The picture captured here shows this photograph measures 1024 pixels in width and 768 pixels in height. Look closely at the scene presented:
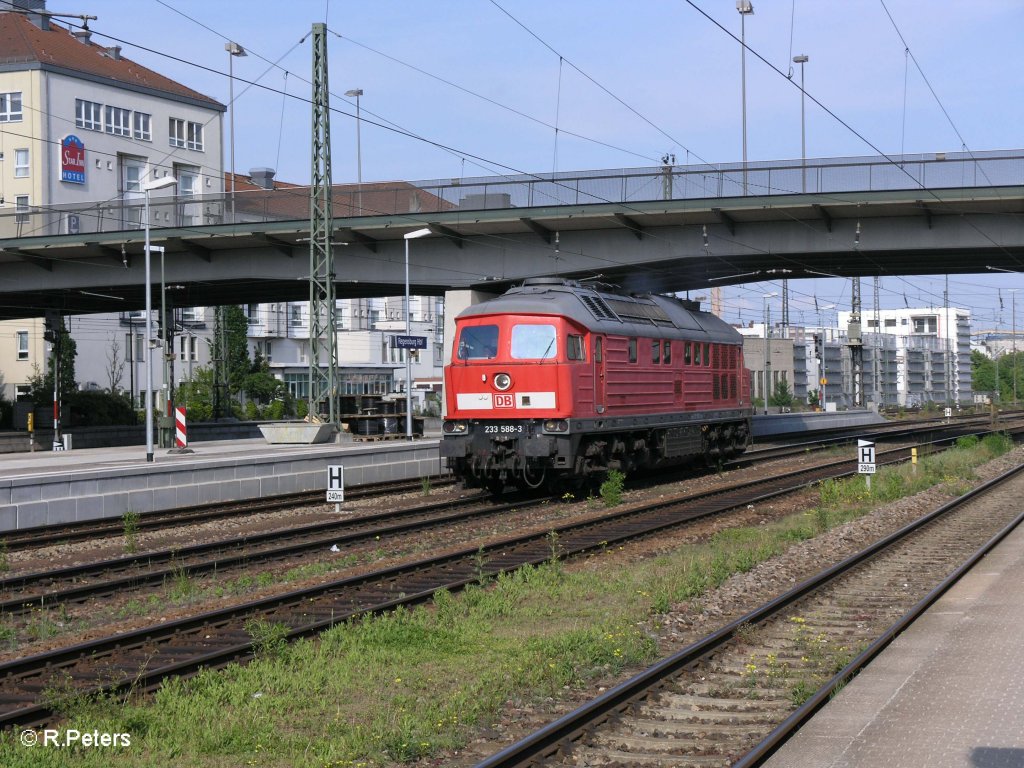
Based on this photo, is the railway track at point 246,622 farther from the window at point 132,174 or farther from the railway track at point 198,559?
the window at point 132,174

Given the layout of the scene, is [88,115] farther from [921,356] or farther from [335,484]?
[921,356]

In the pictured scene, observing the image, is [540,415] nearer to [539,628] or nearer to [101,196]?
[539,628]

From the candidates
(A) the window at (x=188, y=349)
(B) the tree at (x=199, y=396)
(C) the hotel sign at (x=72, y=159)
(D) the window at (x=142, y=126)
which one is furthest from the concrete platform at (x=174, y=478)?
(A) the window at (x=188, y=349)

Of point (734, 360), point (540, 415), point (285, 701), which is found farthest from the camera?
point (734, 360)

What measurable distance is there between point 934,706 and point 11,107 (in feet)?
248

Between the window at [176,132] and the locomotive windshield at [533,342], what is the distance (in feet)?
217

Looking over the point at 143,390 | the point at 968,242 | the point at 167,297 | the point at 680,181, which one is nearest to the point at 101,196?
the point at 143,390

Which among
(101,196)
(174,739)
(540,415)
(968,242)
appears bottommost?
(174,739)

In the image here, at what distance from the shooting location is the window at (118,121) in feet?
253

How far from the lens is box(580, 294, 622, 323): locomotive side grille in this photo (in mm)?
23141

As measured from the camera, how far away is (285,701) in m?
8.52

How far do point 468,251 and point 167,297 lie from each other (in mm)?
16945

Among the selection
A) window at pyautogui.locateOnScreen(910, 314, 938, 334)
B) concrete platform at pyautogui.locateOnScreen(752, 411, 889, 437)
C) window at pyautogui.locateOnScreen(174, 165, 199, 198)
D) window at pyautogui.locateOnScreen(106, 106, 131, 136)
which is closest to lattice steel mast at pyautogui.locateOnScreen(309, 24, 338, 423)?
concrete platform at pyautogui.locateOnScreen(752, 411, 889, 437)

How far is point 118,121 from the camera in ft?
256
